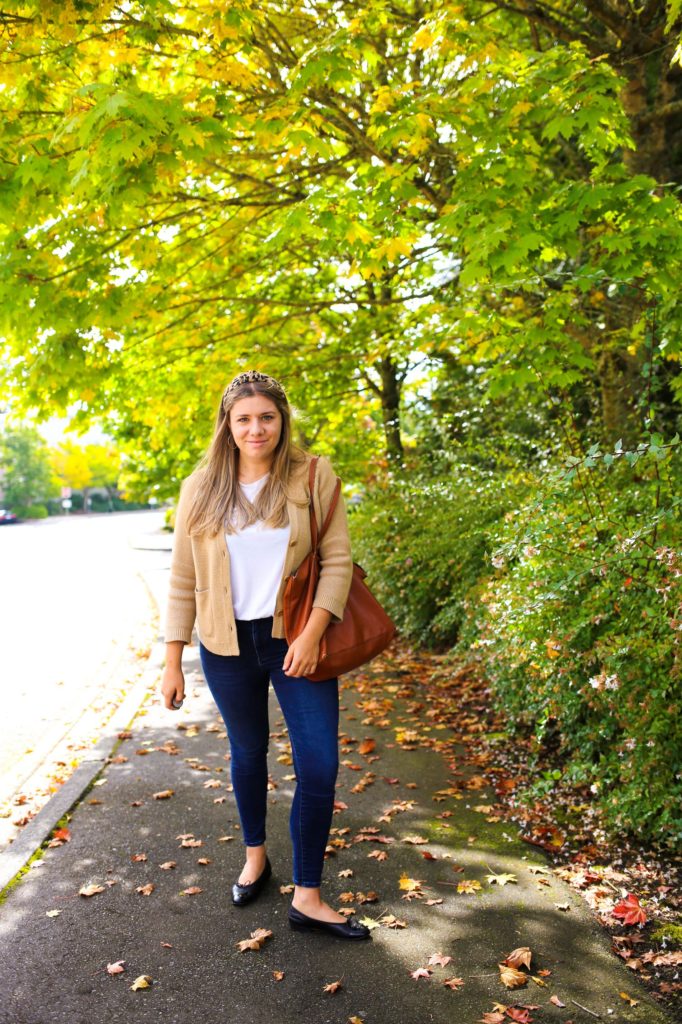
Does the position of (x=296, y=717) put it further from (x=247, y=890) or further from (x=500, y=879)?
(x=500, y=879)

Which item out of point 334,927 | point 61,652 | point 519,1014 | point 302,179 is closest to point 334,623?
point 334,927

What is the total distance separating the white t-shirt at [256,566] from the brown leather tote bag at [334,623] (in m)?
0.10

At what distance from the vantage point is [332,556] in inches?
130

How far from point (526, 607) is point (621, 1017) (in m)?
2.15

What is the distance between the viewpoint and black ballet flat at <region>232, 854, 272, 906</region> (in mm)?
3621

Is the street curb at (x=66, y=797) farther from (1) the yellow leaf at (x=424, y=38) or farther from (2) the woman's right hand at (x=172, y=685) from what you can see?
(1) the yellow leaf at (x=424, y=38)

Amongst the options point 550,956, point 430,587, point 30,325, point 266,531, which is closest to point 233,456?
point 266,531

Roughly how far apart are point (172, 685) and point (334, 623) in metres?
0.71

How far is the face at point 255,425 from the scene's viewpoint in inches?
131

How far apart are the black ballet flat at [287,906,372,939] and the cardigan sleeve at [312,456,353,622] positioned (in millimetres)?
1157

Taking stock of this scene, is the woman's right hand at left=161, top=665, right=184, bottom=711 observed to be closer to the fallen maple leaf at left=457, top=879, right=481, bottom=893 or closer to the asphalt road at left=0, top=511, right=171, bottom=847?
the fallen maple leaf at left=457, top=879, right=481, bottom=893

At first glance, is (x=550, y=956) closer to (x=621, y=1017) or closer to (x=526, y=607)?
(x=621, y=1017)

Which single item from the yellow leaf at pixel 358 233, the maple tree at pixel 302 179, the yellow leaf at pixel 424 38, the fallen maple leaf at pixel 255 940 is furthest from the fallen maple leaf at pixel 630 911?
the yellow leaf at pixel 424 38

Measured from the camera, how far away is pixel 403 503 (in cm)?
972
